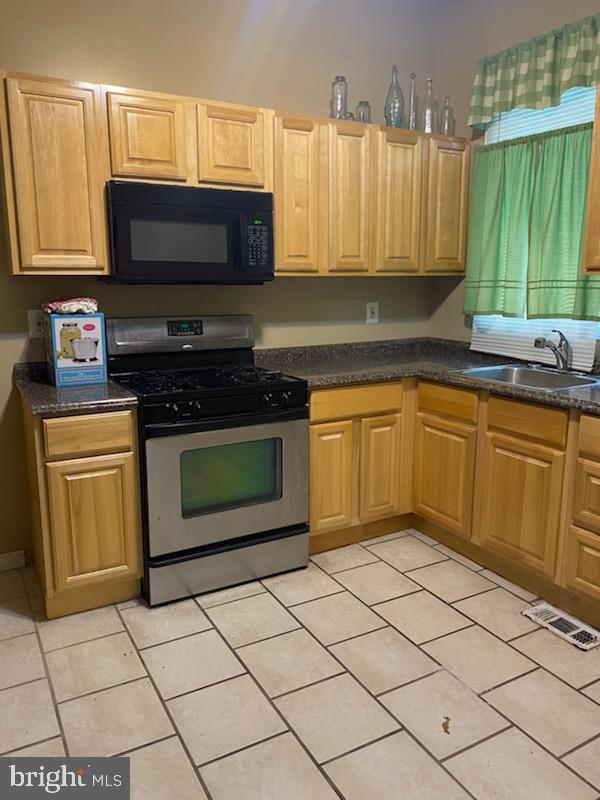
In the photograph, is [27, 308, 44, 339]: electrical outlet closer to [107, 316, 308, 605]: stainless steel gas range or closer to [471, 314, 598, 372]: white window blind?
[107, 316, 308, 605]: stainless steel gas range

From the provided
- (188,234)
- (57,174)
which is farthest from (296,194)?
(57,174)

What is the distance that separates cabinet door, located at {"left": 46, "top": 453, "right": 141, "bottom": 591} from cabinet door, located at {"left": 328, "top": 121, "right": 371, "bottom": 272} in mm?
1428

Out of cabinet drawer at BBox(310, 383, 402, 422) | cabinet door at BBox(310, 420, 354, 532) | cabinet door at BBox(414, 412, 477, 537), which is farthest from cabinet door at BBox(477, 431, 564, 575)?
cabinet door at BBox(310, 420, 354, 532)

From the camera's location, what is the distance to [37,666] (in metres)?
2.16

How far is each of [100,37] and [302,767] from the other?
2841 mm

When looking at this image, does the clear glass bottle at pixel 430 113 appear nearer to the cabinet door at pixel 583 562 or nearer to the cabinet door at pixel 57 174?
the cabinet door at pixel 57 174

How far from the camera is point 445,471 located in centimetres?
304

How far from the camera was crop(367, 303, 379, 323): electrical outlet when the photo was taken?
3590mm

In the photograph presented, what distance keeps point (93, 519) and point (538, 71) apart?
9.01ft

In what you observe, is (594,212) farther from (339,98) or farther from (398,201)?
(339,98)

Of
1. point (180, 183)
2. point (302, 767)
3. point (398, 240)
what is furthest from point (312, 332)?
point (302, 767)

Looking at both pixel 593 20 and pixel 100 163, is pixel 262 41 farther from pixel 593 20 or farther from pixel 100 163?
pixel 593 20

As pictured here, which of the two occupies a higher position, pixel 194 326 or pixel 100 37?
pixel 100 37
